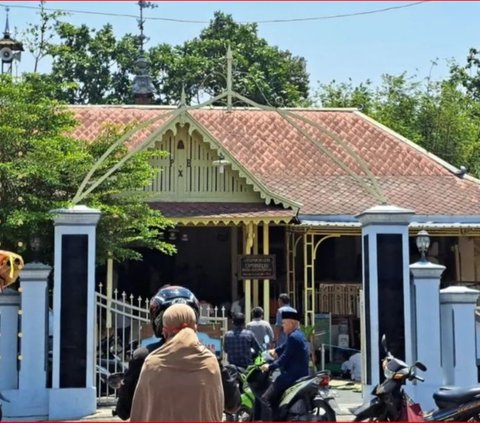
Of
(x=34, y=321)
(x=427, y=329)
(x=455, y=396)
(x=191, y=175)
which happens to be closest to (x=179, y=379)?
(x=455, y=396)

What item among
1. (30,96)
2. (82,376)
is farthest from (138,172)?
(82,376)

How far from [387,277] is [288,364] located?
2759 mm

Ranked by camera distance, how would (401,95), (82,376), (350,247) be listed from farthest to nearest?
1. (401,95)
2. (350,247)
3. (82,376)

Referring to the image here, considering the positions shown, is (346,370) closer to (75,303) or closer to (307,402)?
(75,303)

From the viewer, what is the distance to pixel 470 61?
4066cm

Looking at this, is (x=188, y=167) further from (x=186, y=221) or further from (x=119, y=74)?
(x=119, y=74)

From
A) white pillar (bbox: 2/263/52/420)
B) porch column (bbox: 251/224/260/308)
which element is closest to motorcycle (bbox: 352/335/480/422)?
white pillar (bbox: 2/263/52/420)

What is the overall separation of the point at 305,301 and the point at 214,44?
77.2ft

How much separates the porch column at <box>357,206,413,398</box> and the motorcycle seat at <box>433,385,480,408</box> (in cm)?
277

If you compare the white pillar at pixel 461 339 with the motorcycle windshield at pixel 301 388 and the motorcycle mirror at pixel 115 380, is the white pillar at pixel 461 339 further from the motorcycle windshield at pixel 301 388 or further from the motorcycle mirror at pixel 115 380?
the motorcycle mirror at pixel 115 380

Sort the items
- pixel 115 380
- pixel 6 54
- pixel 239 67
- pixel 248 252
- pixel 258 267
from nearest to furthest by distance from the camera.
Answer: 1. pixel 115 380
2. pixel 258 267
3. pixel 248 252
4. pixel 6 54
5. pixel 239 67

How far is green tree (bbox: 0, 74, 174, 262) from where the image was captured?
1339cm

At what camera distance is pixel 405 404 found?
Answer: 8.56 metres

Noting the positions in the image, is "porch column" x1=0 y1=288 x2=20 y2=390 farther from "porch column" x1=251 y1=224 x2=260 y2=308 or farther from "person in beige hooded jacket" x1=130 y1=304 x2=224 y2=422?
"porch column" x1=251 y1=224 x2=260 y2=308
